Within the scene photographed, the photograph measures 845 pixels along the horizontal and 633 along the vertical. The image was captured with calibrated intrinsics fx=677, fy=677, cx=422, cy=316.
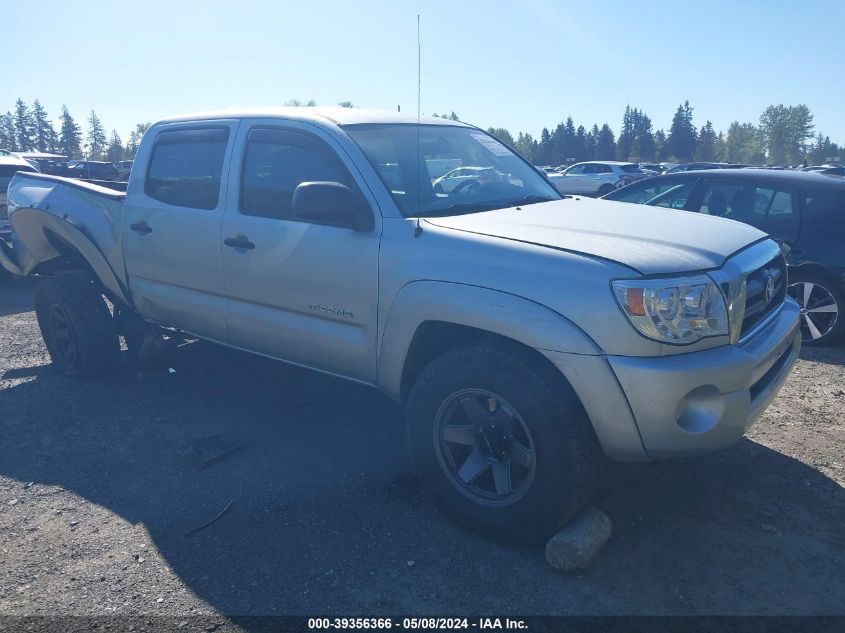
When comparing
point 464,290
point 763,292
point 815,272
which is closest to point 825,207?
point 815,272

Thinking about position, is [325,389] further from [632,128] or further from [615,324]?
[632,128]

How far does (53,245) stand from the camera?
552 centimetres

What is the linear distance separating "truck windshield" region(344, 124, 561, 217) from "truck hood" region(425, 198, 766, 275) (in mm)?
207

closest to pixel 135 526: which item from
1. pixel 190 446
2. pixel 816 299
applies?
pixel 190 446

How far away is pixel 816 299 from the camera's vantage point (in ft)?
20.4

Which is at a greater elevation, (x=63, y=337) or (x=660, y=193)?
(x=660, y=193)

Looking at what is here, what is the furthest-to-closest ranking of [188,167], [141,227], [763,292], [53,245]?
[53,245] < [141,227] < [188,167] < [763,292]

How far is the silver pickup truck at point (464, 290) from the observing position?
279 cm

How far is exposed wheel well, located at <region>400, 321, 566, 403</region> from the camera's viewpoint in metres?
2.95

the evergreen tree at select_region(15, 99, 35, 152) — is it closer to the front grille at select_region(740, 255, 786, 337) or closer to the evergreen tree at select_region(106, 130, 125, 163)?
the evergreen tree at select_region(106, 130, 125, 163)

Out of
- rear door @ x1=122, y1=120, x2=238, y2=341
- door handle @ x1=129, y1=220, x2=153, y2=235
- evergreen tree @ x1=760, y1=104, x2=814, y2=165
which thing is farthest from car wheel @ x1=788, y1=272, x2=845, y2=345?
evergreen tree @ x1=760, y1=104, x2=814, y2=165

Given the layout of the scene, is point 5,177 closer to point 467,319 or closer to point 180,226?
point 180,226

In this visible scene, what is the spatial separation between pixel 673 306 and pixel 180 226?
3.14 m

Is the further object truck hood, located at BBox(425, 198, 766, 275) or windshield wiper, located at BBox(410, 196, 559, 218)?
windshield wiper, located at BBox(410, 196, 559, 218)
